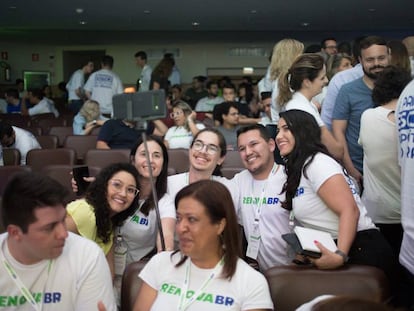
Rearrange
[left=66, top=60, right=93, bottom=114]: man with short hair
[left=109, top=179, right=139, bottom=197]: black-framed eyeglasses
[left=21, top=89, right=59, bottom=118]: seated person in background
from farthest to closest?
[left=21, top=89, right=59, bottom=118]: seated person in background
[left=66, top=60, right=93, bottom=114]: man with short hair
[left=109, top=179, right=139, bottom=197]: black-framed eyeglasses

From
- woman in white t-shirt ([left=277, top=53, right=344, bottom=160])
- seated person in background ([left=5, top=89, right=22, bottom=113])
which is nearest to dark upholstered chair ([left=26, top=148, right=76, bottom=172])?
woman in white t-shirt ([left=277, top=53, right=344, bottom=160])

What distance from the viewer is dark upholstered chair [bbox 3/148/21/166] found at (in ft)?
18.6

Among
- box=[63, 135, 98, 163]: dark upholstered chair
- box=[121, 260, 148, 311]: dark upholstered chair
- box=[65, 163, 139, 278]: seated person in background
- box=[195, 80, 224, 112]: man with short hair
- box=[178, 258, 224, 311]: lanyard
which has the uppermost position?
box=[195, 80, 224, 112]: man with short hair

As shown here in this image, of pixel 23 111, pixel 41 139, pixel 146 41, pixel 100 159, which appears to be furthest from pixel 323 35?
pixel 100 159

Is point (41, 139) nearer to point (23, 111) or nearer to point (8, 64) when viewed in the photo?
point (23, 111)

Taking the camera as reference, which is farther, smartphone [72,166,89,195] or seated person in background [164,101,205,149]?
seated person in background [164,101,205,149]

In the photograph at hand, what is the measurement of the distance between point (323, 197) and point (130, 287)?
893 millimetres

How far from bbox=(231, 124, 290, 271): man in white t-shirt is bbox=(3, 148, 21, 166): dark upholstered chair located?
3.12 m

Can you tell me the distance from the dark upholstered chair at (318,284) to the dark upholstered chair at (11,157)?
3.95 metres

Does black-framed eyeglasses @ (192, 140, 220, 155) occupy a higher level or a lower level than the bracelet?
higher

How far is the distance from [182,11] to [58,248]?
11.2 meters

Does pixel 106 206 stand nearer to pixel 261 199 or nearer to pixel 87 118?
pixel 261 199

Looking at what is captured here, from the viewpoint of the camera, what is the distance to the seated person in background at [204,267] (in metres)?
2.01

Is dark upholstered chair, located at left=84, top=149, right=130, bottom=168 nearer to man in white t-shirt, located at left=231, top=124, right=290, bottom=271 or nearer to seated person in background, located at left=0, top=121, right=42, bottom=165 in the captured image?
seated person in background, located at left=0, top=121, right=42, bottom=165
